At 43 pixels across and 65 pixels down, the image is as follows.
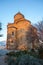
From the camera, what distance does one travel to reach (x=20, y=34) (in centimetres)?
3906

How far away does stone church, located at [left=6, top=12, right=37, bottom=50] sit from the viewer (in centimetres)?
3769

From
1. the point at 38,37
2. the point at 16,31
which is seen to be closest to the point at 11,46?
the point at 16,31

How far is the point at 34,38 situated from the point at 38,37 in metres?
1.69

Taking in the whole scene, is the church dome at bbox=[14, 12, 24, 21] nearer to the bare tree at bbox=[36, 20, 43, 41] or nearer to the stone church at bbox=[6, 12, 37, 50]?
the stone church at bbox=[6, 12, 37, 50]

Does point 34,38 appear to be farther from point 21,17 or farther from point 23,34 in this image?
point 21,17

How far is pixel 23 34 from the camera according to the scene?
126 feet

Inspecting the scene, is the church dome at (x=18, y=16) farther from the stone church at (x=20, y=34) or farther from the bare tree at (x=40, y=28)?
the bare tree at (x=40, y=28)

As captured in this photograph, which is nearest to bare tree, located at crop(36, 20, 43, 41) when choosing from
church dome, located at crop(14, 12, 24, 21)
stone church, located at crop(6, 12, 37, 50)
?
stone church, located at crop(6, 12, 37, 50)

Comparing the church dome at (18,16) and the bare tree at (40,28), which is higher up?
the church dome at (18,16)

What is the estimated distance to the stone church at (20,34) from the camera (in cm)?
3769

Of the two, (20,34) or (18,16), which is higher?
(18,16)

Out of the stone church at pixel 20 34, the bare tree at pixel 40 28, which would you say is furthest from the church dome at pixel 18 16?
the bare tree at pixel 40 28

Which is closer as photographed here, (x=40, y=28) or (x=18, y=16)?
(x=40, y=28)

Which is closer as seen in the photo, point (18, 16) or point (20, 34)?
point (20, 34)
